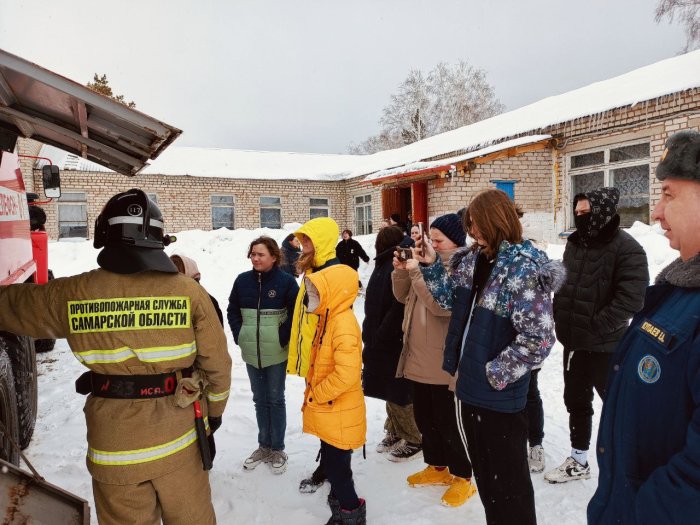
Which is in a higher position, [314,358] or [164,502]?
[314,358]

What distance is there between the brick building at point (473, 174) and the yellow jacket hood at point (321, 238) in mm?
4866

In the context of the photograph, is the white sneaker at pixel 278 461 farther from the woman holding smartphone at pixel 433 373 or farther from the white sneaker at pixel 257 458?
the woman holding smartphone at pixel 433 373

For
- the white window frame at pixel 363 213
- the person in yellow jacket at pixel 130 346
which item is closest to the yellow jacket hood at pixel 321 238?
the person in yellow jacket at pixel 130 346

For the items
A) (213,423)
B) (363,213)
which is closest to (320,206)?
(363,213)

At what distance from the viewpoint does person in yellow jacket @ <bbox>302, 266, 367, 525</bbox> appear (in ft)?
8.38

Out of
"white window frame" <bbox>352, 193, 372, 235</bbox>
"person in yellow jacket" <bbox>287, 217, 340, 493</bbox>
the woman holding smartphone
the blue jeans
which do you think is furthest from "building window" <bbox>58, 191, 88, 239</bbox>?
the woman holding smartphone

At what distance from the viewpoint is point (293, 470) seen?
342 centimetres

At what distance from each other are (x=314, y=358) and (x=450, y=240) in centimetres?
121

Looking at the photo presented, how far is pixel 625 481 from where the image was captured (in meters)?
1.27

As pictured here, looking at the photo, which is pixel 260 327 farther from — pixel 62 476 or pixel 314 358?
pixel 62 476

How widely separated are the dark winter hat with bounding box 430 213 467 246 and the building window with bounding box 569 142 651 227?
324 inches

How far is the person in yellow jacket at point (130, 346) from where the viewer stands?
182 centimetres

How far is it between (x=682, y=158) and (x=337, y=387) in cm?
190

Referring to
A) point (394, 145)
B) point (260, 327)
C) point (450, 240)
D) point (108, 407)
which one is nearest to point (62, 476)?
point (260, 327)
